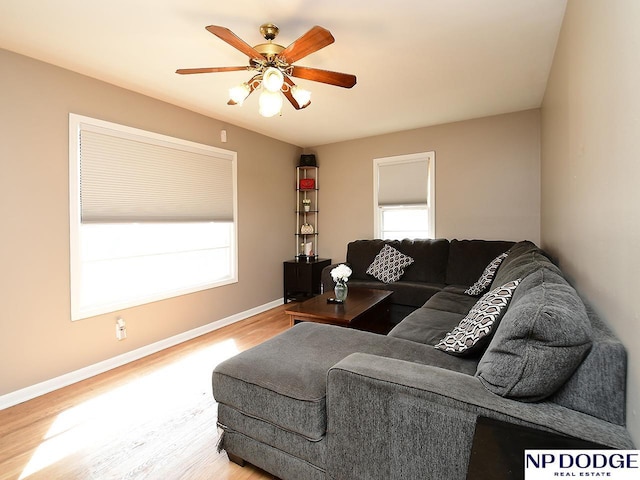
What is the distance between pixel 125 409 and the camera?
2230mm

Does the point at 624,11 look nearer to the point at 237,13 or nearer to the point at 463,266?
the point at 237,13

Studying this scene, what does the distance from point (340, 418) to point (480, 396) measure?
0.54m

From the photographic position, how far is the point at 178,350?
3.27 m

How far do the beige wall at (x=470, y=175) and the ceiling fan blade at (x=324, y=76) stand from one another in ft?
8.62

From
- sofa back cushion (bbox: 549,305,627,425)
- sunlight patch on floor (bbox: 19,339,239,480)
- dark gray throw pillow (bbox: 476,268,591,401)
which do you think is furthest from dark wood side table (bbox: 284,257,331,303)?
sofa back cushion (bbox: 549,305,627,425)

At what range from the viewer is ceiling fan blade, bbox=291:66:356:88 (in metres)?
2.15

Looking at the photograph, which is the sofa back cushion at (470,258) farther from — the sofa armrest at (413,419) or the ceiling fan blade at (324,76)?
the sofa armrest at (413,419)

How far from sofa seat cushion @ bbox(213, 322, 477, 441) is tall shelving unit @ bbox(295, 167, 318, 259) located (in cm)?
354

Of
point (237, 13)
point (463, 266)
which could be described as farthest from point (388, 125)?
point (237, 13)

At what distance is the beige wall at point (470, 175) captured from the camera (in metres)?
3.90

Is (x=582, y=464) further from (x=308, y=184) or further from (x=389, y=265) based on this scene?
(x=308, y=184)

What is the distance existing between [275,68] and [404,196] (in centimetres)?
307

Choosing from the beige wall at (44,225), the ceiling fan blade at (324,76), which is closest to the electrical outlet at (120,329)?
the beige wall at (44,225)

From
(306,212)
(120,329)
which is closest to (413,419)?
(120,329)
